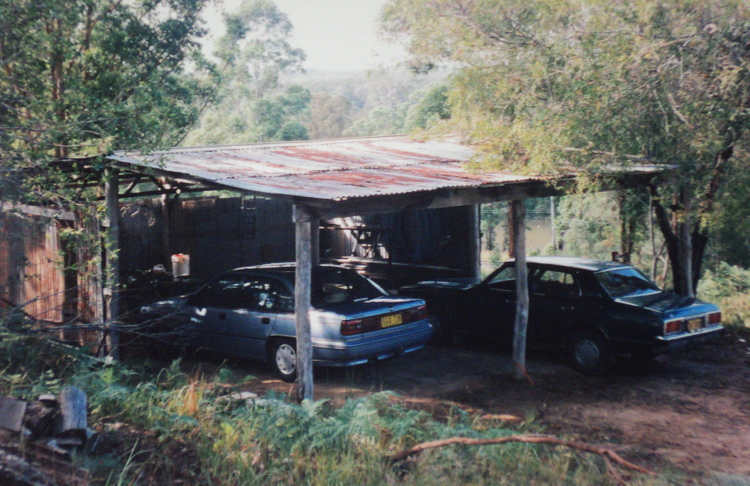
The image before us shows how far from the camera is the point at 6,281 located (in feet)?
33.3

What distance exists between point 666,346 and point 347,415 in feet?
14.7

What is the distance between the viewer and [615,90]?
9.27 m

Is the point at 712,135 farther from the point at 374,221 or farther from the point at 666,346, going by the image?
Result: the point at 374,221

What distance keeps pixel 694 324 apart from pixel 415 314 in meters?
3.66

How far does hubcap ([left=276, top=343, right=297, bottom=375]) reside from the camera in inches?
331

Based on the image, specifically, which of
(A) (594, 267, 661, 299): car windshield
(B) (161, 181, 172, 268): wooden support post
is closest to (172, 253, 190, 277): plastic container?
(B) (161, 181, 172, 268): wooden support post

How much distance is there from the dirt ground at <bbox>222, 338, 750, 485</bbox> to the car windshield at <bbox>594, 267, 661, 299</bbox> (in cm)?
110

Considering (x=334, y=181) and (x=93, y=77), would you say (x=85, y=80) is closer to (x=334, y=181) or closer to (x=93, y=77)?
(x=93, y=77)

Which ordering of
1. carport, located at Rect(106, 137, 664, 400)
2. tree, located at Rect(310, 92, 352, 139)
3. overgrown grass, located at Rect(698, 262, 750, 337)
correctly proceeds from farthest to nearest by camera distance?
tree, located at Rect(310, 92, 352, 139)
overgrown grass, located at Rect(698, 262, 750, 337)
carport, located at Rect(106, 137, 664, 400)

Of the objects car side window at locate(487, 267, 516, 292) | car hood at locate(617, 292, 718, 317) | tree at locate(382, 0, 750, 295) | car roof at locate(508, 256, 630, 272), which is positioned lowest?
car hood at locate(617, 292, 718, 317)

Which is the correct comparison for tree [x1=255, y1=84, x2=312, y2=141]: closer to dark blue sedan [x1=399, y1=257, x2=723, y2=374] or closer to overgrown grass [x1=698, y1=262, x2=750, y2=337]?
overgrown grass [x1=698, y1=262, x2=750, y2=337]

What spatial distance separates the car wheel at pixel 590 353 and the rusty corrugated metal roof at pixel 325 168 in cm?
231

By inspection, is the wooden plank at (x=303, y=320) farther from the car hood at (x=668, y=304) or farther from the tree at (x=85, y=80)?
the car hood at (x=668, y=304)

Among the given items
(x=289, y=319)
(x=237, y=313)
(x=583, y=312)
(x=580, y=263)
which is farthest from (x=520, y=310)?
(x=237, y=313)
